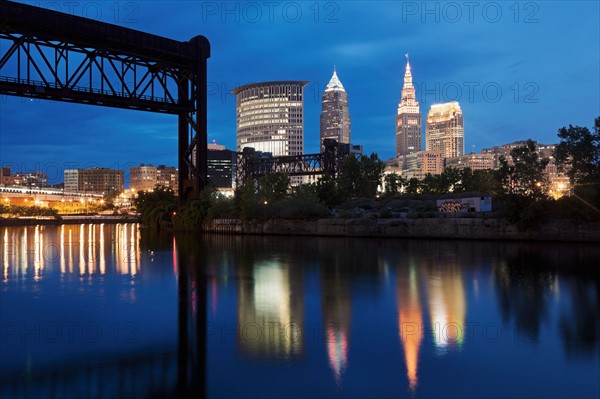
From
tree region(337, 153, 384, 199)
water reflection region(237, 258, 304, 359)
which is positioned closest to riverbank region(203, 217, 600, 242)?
water reflection region(237, 258, 304, 359)

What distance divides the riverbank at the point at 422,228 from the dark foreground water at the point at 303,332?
1648cm

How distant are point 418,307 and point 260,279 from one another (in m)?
7.92

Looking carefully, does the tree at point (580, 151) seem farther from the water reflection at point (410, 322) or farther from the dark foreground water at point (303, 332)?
the water reflection at point (410, 322)

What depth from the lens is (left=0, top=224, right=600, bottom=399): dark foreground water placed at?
9.09 meters

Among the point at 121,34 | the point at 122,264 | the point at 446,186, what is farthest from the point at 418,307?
the point at 446,186

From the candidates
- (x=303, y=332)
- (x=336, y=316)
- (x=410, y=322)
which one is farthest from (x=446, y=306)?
(x=303, y=332)

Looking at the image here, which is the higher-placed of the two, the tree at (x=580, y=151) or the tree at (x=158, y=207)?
the tree at (x=580, y=151)

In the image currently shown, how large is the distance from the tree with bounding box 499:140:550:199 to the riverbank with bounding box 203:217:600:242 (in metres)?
4.13

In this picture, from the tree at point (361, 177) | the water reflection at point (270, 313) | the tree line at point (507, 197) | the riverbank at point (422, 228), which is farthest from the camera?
the tree at point (361, 177)

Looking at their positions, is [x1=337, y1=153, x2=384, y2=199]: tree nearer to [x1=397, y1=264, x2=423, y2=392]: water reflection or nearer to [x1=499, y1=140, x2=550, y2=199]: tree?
[x1=499, y1=140, x2=550, y2=199]: tree

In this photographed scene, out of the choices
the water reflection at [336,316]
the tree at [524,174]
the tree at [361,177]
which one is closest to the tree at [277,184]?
the tree at [361,177]

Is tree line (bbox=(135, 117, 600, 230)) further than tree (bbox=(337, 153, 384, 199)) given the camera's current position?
No

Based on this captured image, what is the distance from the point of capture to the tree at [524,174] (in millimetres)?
46062

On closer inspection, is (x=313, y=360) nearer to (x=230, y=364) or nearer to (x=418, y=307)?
(x=230, y=364)
